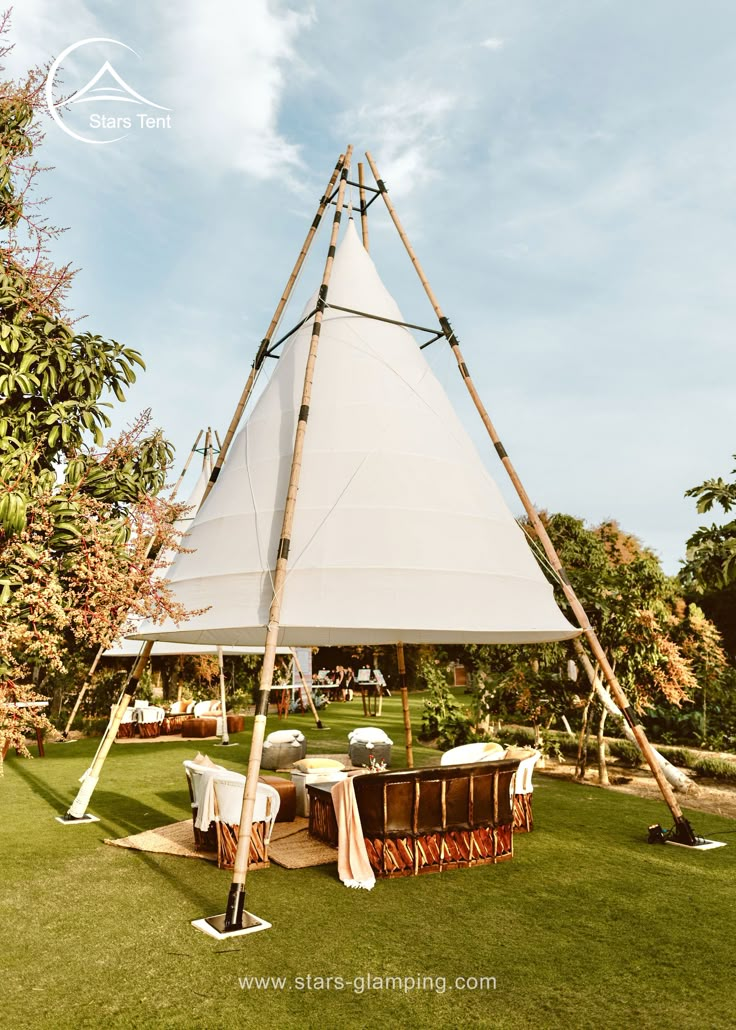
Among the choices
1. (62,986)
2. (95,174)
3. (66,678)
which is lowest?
(62,986)

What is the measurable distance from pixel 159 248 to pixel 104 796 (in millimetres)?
8620

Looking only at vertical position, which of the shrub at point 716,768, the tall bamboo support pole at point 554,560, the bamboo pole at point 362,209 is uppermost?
the bamboo pole at point 362,209

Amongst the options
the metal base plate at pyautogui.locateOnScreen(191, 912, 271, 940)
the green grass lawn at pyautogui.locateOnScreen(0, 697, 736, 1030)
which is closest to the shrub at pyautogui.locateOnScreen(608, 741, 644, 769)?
the green grass lawn at pyautogui.locateOnScreen(0, 697, 736, 1030)

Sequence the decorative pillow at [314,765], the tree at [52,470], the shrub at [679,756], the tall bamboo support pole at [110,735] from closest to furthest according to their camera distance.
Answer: the tree at [52,470], the tall bamboo support pole at [110,735], the decorative pillow at [314,765], the shrub at [679,756]

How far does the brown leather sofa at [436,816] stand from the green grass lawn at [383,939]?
236 mm

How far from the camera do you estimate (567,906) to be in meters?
6.86

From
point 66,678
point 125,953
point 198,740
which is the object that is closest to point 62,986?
point 125,953

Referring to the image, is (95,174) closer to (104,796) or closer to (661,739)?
(104,796)

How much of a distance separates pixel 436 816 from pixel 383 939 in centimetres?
213

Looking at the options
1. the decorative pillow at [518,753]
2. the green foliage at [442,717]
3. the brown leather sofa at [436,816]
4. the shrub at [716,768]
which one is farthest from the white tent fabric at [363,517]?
the green foliage at [442,717]

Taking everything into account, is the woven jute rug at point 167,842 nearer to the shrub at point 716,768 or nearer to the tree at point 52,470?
the tree at point 52,470

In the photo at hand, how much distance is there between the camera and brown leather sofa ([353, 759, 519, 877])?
782 cm

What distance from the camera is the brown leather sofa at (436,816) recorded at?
7.82 meters

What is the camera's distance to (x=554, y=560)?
31.1 ft
